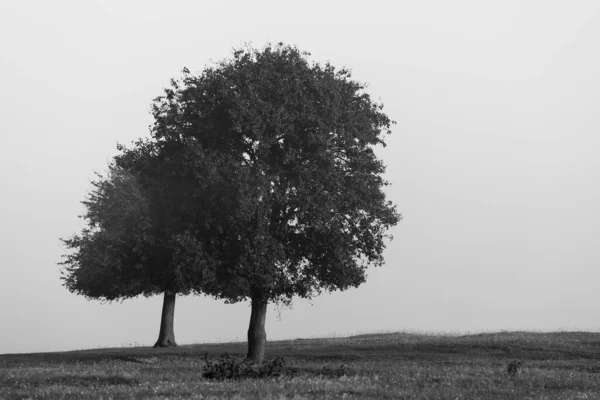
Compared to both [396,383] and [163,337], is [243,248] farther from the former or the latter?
[163,337]

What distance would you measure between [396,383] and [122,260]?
812 inches

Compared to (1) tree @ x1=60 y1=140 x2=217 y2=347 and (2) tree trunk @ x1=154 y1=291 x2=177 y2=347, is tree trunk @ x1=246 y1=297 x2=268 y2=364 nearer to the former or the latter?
(1) tree @ x1=60 y1=140 x2=217 y2=347

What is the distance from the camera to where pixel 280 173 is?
127 feet

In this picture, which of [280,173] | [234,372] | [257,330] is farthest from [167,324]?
[234,372]

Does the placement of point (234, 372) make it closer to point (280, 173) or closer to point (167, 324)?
point (280, 173)

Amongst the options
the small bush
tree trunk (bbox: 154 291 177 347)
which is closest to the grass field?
the small bush

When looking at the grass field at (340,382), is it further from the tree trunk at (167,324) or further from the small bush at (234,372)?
the tree trunk at (167,324)

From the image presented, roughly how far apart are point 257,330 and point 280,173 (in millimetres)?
9282

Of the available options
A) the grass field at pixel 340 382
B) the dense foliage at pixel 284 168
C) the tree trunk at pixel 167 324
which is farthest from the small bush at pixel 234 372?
the tree trunk at pixel 167 324

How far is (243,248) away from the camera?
37344 millimetres

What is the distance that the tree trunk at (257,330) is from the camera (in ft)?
132

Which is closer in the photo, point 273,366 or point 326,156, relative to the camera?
point 273,366

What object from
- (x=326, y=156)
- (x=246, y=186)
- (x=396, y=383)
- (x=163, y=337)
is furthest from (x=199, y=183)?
(x=163, y=337)

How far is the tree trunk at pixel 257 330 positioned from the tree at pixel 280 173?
0.19 feet
